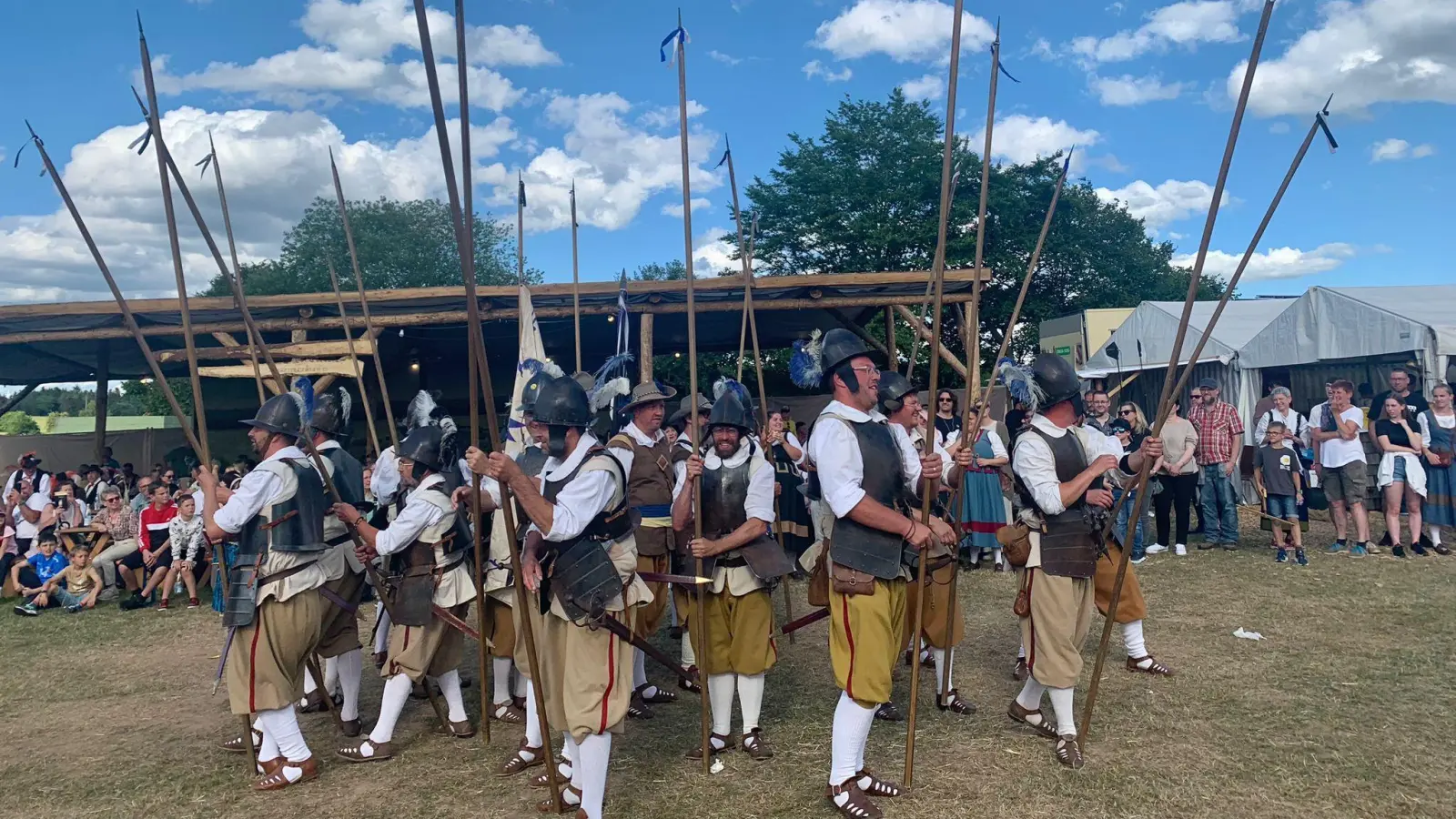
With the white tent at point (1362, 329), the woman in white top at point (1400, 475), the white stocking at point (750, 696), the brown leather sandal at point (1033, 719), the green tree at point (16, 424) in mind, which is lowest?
the green tree at point (16, 424)

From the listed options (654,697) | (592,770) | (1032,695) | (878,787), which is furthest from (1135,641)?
(592,770)

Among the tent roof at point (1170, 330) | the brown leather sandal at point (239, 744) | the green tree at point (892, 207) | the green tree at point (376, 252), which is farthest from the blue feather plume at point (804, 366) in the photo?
the green tree at point (376, 252)

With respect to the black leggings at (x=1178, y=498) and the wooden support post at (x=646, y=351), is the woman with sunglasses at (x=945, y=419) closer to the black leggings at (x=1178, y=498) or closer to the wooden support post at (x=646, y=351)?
the black leggings at (x=1178, y=498)

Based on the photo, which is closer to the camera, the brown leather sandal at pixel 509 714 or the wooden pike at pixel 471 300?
the wooden pike at pixel 471 300

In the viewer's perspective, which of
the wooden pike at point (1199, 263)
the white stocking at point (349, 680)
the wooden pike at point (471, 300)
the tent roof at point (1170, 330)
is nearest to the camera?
the wooden pike at point (471, 300)

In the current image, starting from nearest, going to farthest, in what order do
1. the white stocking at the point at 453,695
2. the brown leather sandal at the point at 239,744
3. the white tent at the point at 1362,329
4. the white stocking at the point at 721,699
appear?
the white stocking at the point at 721,699
the brown leather sandal at the point at 239,744
the white stocking at the point at 453,695
the white tent at the point at 1362,329

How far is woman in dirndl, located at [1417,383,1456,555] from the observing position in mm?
8828

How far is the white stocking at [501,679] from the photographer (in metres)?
5.41

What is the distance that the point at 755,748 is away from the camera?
460 centimetres

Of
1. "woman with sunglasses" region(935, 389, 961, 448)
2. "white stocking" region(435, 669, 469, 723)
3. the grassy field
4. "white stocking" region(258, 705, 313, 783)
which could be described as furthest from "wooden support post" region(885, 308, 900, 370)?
"white stocking" region(258, 705, 313, 783)

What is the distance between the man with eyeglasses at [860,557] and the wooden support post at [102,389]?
13413mm

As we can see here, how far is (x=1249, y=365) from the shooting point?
13.1 m

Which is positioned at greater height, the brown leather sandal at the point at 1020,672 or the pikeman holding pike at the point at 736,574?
the pikeman holding pike at the point at 736,574

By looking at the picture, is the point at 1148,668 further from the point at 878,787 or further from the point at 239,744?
the point at 239,744
